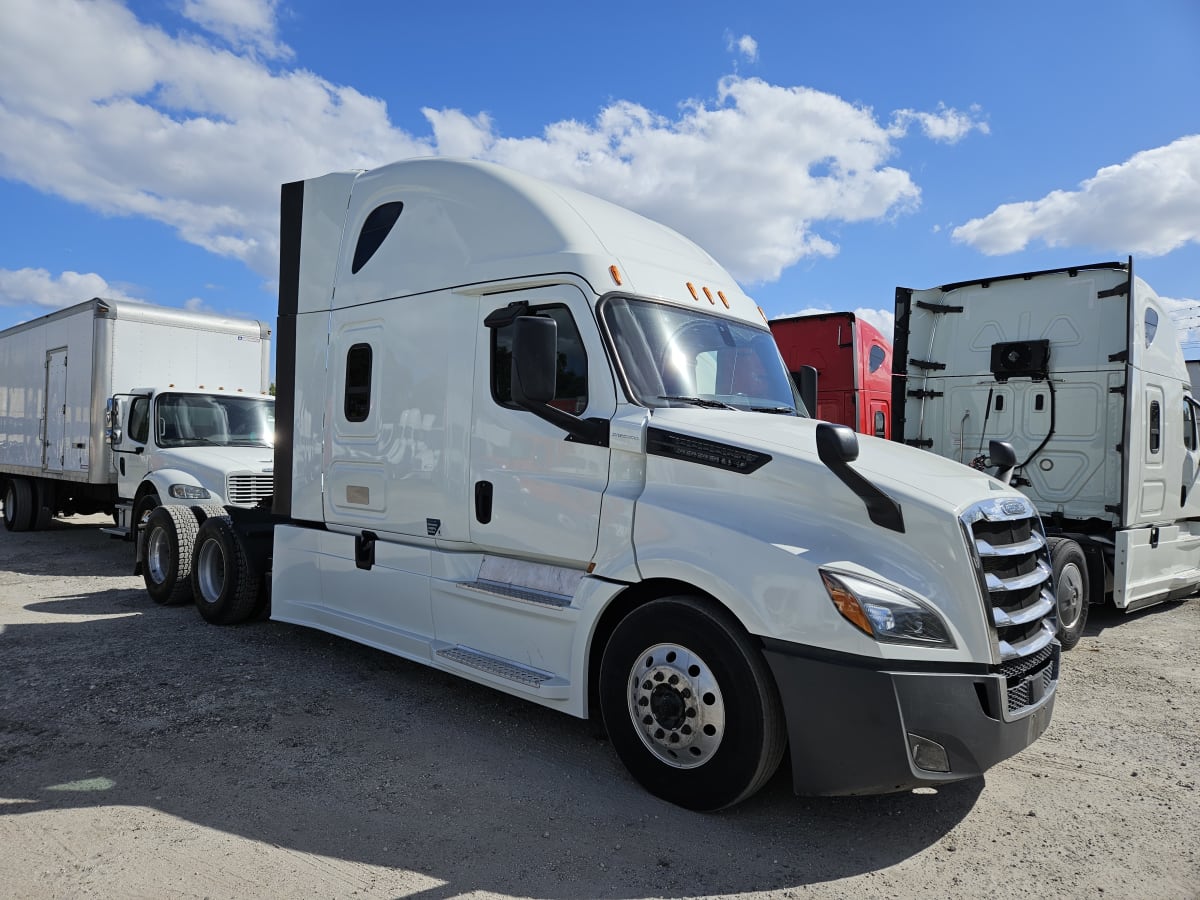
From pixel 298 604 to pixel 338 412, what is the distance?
1.52 m

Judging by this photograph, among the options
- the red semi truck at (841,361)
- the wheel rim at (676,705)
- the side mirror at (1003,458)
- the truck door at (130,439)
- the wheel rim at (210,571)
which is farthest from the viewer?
the red semi truck at (841,361)

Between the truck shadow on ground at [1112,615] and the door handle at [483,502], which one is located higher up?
the door handle at [483,502]

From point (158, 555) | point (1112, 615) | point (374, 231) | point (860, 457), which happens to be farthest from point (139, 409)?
point (1112, 615)

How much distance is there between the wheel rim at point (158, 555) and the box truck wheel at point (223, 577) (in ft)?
2.20

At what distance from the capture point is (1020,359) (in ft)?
27.5

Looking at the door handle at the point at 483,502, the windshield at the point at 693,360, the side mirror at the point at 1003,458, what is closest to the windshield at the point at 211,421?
the door handle at the point at 483,502

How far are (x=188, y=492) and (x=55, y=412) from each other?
17.1 ft

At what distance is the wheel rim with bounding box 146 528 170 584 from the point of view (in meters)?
7.83

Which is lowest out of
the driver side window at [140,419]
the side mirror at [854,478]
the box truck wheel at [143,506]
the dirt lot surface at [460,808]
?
the dirt lot surface at [460,808]

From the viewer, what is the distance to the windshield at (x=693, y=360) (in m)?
4.20

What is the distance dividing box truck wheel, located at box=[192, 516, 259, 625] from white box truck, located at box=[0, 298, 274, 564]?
56.7 inches

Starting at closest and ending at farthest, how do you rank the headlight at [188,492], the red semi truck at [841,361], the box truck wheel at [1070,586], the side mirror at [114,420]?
the box truck wheel at [1070,586] < the headlight at [188,492] < the side mirror at [114,420] < the red semi truck at [841,361]

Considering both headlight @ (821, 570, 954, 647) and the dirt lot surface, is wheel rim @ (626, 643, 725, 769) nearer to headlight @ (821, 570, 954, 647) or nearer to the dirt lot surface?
the dirt lot surface

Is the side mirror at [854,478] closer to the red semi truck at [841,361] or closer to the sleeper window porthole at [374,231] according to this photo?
the sleeper window porthole at [374,231]
